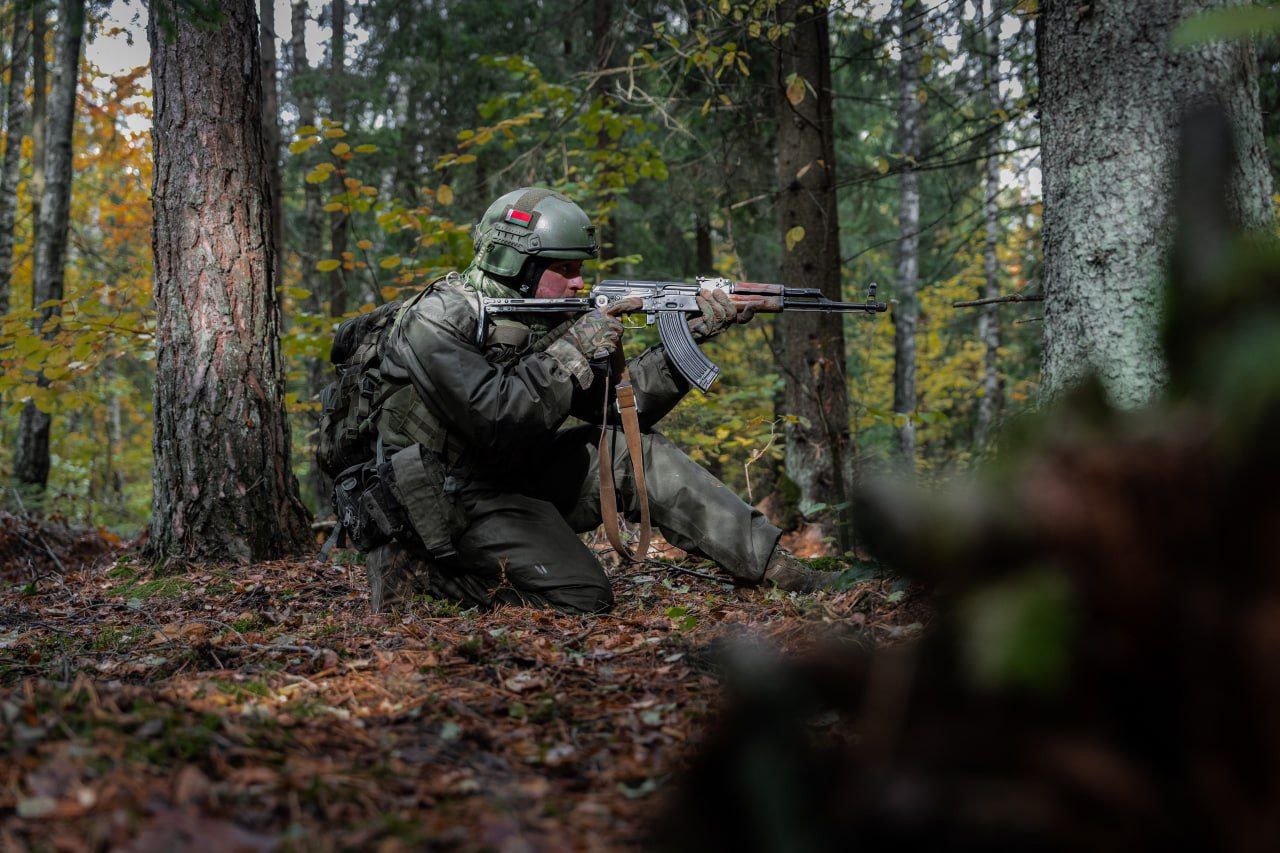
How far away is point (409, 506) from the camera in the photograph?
473cm

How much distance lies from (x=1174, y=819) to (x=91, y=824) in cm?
171

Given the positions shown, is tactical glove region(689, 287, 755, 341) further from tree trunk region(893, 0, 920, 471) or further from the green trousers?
tree trunk region(893, 0, 920, 471)

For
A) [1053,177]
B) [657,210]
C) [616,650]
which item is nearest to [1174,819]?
[616,650]

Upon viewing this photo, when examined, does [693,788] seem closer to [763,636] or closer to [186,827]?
[186,827]

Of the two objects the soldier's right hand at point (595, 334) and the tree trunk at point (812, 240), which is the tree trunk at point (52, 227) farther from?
the tree trunk at point (812, 240)

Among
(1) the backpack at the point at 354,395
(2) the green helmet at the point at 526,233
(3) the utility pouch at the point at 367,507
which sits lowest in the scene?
(3) the utility pouch at the point at 367,507

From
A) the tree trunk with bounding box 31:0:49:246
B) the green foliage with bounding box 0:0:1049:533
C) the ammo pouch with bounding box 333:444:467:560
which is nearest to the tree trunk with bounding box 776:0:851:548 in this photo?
the green foliage with bounding box 0:0:1049:533

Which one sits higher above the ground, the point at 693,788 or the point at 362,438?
the point at 362,438

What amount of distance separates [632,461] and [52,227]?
29.4 feet

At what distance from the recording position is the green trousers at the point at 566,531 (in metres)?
4.79

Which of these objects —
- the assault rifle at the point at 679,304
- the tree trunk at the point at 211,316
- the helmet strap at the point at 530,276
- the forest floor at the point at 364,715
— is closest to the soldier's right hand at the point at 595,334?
the assault rifle at the point at 679,304

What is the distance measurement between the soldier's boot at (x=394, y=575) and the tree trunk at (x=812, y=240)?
11.4ft

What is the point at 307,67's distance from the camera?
14359mm

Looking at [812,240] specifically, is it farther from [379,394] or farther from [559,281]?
[379,394]
